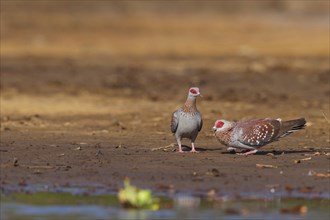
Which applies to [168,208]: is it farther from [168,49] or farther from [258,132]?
[168,49]

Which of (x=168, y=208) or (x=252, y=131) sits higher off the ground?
(x=252, y=131)

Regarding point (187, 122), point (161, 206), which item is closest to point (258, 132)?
point (187, 122)

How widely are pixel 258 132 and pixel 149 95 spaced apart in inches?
346

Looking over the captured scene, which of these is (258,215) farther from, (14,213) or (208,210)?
(14,213)

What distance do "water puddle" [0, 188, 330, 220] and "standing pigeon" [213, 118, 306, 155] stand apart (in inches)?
78.9

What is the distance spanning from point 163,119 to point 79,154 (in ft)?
14.3

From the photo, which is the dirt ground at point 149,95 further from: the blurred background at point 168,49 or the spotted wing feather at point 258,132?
the spotted wing feather at point 258,132

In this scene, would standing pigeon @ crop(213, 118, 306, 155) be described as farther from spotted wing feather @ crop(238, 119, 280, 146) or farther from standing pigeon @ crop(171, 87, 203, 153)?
standing pigeon @ crop(171, 87, 203, 153)

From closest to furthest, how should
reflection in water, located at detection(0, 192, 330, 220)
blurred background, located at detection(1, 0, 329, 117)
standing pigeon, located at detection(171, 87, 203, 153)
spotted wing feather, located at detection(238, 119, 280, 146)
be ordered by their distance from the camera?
reflection in water, located at detection(0, 192, 330, 220), spotted wing feather, located at detection(238, 119, 280, 146), standing pigeon, located at detection(171, 87, 203, 153), blurred background, located at detection(1, 0, 329, 117)

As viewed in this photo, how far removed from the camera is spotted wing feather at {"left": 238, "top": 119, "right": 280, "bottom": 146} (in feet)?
40.4

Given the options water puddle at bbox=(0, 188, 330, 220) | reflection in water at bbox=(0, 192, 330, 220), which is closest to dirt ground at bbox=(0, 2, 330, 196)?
water puddle at bbox=(0, 188, 330, 220)

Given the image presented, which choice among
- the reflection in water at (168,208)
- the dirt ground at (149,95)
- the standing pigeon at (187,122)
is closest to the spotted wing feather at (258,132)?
the dirt ground at (149,95)

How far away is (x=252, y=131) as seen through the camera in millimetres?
12320

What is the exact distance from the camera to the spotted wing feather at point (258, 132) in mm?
12312
